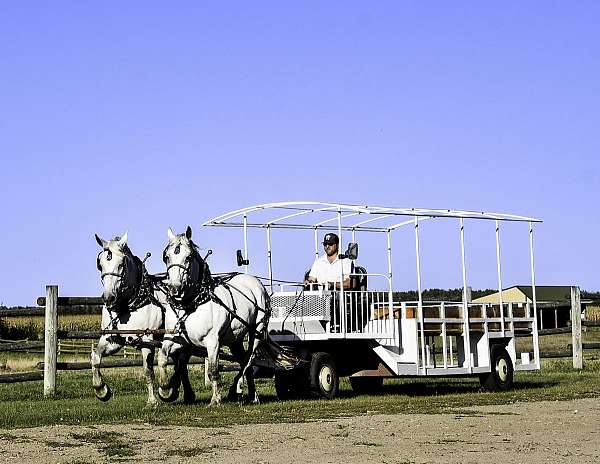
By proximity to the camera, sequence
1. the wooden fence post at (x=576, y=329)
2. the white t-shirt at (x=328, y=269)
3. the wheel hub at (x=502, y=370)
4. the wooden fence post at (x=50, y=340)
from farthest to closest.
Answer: the wooden fence post at (x=576, y=329)
the wooden fence post at (x=50, y=340)
the wheel hub at (x=502, y=370)
the white t-shirt at (x=328, y=269)

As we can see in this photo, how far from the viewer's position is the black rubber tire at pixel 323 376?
18484mm

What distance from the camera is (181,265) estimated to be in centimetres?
1659

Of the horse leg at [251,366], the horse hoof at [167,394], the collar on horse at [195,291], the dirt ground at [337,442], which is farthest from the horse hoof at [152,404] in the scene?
the dirt ground at [337,442]

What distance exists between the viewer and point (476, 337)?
20.7 meters

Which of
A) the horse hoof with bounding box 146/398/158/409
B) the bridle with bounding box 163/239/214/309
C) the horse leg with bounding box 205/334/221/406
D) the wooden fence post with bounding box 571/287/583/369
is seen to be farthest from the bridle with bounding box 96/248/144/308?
the wooden fence post with bounding box 571/287/583/369

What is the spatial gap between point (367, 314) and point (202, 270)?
3.46m

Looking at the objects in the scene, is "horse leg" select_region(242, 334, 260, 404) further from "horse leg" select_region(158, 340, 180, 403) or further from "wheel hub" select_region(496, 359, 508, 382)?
"wheel hub" select_region(496, 359, 508, 382)

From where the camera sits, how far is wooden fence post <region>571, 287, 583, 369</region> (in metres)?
27.7

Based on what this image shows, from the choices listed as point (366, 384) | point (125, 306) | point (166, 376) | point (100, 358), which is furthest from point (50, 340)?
point (366, 384)

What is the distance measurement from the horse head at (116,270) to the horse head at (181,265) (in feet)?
1.74

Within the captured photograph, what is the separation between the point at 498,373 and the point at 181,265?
6.92 meters

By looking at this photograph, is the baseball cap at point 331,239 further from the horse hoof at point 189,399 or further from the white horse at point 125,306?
the horse hoof at point 189,399

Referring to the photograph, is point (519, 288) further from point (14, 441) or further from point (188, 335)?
point (14, 441)

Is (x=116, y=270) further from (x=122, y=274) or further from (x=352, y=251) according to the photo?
(x=352, y=251)
